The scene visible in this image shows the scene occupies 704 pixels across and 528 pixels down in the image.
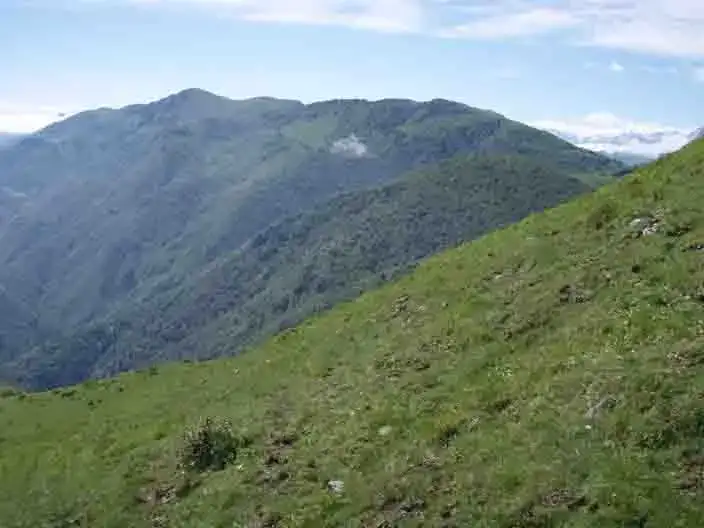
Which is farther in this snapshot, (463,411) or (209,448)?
(209,448)

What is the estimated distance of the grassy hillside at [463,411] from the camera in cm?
1916

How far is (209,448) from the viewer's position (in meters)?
29.6

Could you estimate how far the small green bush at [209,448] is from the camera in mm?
28750

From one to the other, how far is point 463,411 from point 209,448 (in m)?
9.54

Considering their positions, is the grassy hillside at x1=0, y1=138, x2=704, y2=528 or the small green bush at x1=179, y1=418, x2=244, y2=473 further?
the small green bush at x1=179, y1=418, x2=244, y2=473

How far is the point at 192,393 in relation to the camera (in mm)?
43281

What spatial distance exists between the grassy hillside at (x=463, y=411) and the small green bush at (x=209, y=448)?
0.23 feet

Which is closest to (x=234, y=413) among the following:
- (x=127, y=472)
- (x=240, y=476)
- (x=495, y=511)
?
(x=127, y=472)

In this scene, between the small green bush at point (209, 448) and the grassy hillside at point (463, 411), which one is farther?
the small green bush at point (209, 448)

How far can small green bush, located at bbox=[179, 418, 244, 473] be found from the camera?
2875cm

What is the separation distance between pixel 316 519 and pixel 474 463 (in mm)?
4221

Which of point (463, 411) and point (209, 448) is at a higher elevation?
point (463, 411)

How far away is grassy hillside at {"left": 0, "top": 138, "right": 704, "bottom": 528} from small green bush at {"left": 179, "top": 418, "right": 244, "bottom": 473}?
0.23 ft

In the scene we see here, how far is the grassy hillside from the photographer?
19.2 meters
